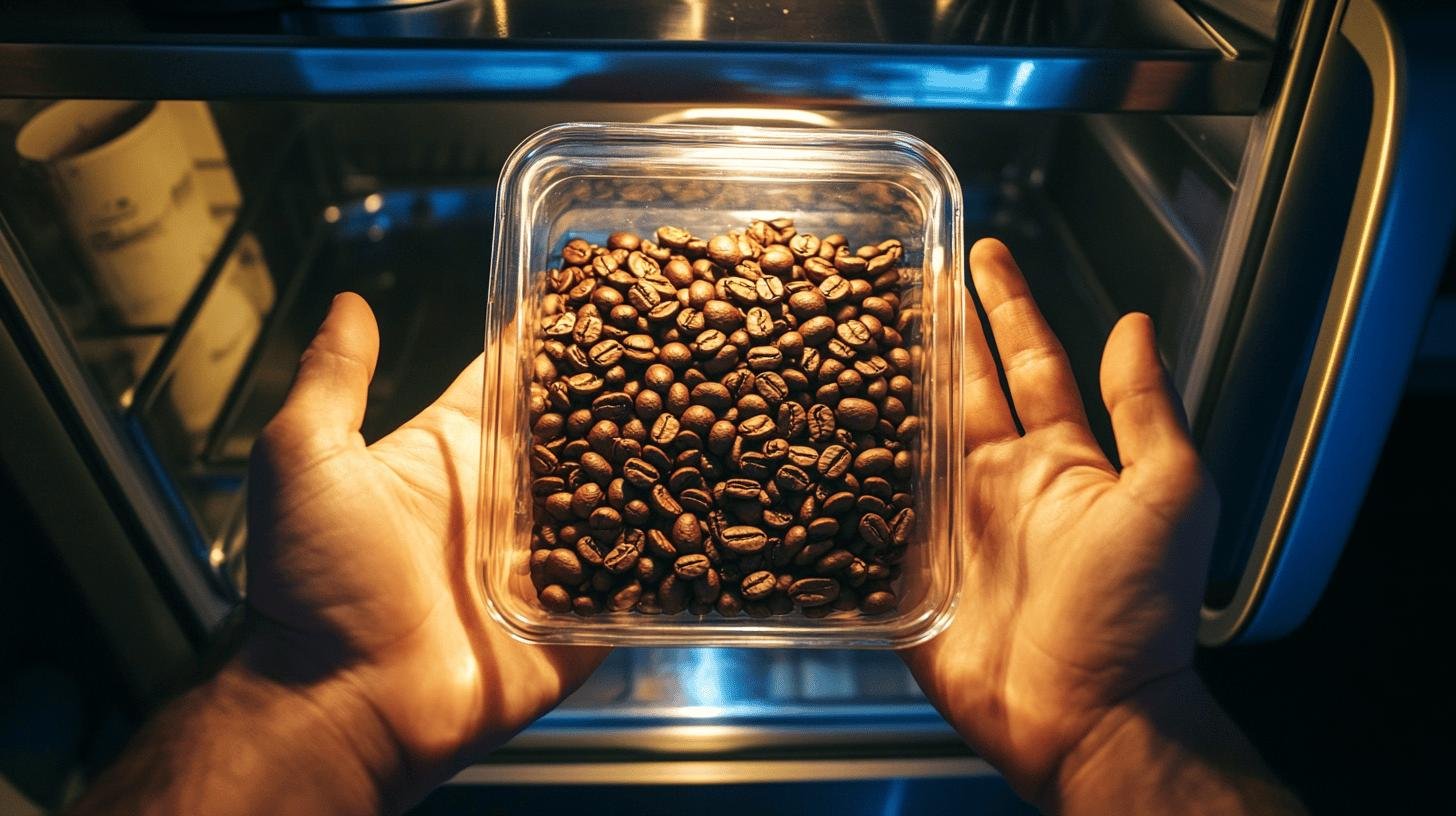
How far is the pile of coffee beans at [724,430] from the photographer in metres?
0.77

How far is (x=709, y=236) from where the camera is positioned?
0.97 m

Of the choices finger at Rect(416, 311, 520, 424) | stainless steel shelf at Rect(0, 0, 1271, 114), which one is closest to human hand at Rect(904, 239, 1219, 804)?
stainless steel shelf at Rect(0, 0, 1271, 114)

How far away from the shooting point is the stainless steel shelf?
62 cm

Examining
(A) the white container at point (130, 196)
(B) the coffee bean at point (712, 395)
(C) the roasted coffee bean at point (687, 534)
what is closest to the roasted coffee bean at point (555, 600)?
(C) the roasted coffee bean at point (687, 534)

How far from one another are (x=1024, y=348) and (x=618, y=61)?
498mm

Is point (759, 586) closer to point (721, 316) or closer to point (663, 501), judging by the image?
point (663, 501)

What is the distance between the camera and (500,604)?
74cm

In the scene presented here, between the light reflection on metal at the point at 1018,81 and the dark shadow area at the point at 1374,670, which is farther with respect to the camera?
the dark shadow area at the point at 1374,670

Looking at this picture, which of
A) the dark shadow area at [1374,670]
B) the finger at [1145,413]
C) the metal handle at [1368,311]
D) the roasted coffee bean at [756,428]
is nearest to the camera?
the metal handle at [1368,311]

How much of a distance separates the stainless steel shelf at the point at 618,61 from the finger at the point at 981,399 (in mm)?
285

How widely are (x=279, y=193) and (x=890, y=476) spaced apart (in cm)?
94

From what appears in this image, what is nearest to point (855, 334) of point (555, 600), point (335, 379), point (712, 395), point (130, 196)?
point (712, 395)

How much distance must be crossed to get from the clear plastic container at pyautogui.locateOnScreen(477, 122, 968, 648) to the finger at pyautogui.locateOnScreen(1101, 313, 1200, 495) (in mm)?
133

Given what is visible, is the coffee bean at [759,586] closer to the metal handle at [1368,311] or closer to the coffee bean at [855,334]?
the coffee bean at [855,334]
